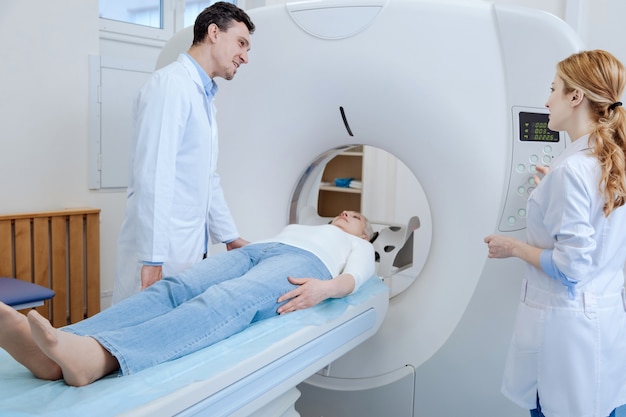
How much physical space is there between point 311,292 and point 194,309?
1.06ft

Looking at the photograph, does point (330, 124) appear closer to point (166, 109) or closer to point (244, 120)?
point (244, 120)

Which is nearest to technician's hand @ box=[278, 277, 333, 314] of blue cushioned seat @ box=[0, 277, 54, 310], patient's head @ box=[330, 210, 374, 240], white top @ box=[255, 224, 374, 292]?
white top @ box=[255, 224, 374, 292]

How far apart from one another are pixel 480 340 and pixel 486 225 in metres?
0.33

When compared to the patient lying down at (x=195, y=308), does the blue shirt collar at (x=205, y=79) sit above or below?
above

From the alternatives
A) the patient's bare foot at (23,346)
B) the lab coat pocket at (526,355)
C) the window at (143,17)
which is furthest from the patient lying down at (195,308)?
the window at (143,17)

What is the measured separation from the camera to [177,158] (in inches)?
63.8

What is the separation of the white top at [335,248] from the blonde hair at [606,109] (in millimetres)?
650

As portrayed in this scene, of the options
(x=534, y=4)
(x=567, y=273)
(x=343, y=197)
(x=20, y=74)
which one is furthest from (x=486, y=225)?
(x=343, y=197)

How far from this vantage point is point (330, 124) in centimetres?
185

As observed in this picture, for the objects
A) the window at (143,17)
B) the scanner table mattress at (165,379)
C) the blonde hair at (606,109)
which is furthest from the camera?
the window at (143,17)

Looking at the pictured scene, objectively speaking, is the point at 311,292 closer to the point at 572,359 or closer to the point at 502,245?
the point at 502,245

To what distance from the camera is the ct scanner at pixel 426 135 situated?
1.62 m

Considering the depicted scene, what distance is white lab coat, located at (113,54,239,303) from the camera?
4.96 feet

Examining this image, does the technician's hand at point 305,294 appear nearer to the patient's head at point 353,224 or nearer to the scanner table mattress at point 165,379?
the scanner table mattress at point 165,379
